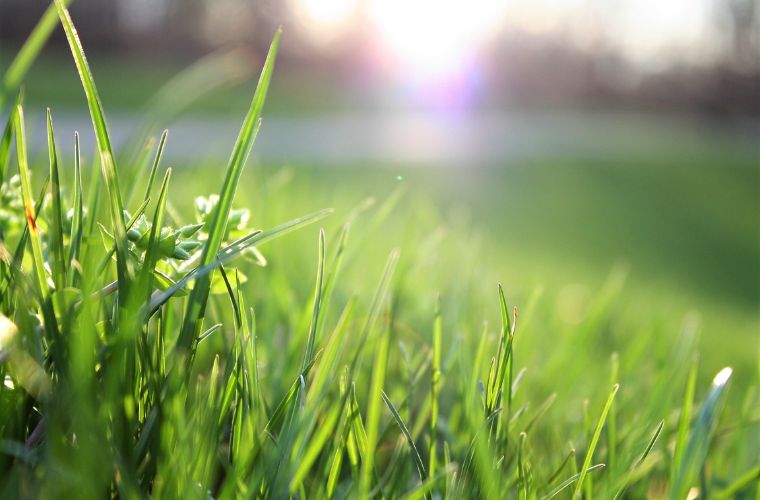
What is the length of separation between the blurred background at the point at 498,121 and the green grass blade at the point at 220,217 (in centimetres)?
29

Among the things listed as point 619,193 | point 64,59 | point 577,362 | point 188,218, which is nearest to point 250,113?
point 577,362

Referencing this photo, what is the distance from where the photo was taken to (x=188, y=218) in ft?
3.49

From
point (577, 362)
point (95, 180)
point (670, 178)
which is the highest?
point (95, 180)

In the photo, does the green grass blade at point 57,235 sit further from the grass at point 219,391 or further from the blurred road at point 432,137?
the blurred road at point 432,137

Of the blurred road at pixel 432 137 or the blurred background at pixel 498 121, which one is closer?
the blurred background at pixel 498 121

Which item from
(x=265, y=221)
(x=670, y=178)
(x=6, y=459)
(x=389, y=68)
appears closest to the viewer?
(x=6, y=459)

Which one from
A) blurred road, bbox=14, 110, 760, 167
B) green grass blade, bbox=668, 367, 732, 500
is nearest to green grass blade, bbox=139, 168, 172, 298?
green grass blade, bbox=668, 367, 732, 500

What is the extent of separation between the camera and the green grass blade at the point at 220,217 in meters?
0.37

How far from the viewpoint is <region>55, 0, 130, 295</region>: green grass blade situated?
350 millimetres

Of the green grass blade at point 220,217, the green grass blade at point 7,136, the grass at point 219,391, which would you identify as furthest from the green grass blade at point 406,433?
the green grass blade at point 7,136

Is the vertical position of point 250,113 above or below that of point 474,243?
above

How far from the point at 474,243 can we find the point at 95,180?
2.40 feet

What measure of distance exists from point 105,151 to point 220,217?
77 millimetres

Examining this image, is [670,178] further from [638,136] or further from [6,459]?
[6,459]
